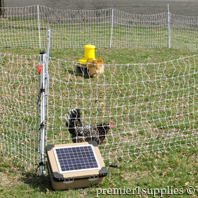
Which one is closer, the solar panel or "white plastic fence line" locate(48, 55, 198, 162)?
the solar panel

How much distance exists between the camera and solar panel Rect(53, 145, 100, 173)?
170 inches

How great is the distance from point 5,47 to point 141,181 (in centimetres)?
920

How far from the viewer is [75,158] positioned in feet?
14.6

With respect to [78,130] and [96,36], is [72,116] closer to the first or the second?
[78,130]

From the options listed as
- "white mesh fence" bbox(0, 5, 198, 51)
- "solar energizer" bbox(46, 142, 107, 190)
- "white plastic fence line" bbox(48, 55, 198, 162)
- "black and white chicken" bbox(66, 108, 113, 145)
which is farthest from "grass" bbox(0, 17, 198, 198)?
"white mesh fence" bbox(0, 5, 198, 51)

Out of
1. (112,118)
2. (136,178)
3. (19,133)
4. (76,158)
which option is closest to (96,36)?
(112,118)

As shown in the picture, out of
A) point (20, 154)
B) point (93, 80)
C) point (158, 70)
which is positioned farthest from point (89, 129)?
point (158, 70)

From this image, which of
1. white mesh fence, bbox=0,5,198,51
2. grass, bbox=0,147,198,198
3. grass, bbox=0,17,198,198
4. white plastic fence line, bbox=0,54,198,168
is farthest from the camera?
white mesh fence, bbox=0,5,198,51

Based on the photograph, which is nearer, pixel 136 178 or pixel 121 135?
pixel 136 178

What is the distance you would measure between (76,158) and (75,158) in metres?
0.01

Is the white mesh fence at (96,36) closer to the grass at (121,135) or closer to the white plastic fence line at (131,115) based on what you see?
the grass at (121,135)

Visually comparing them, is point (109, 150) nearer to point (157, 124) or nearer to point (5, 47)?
point (157, 124)

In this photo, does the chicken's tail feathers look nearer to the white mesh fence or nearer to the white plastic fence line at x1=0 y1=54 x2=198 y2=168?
the white plastic fence line at x1=0 y1=54 x2=198 y2=168

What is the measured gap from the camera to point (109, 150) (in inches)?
221
